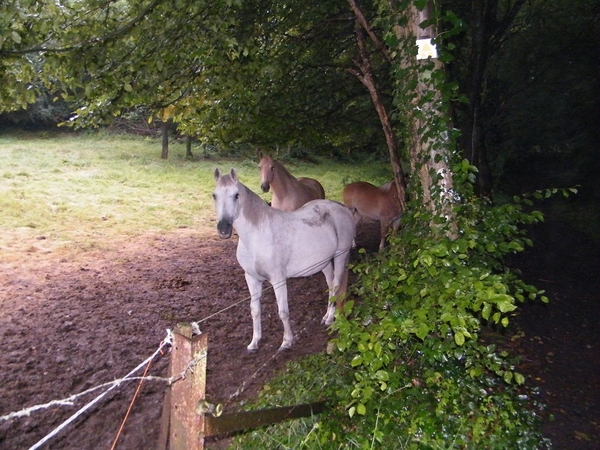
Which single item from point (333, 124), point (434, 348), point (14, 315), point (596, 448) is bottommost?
point (14, 315)

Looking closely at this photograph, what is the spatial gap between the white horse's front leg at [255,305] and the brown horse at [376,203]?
162 inches

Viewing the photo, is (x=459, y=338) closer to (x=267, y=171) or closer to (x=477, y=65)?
(x=267, y=171)

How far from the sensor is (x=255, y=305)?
4.81 metres

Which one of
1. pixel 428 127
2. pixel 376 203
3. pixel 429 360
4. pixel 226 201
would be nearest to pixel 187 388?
pixel 429 360

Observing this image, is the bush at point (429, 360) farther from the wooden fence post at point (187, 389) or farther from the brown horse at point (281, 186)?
the brown horse at point (281, 186)

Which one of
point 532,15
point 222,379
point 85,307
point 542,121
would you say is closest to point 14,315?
point 85,307

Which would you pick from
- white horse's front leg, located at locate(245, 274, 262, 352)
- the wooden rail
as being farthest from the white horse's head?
the wooden rail

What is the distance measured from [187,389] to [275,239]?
2723 mm

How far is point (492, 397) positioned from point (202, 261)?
584 centimetres

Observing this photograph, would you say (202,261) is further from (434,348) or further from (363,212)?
(434,348)

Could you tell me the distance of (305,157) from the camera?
841 inches

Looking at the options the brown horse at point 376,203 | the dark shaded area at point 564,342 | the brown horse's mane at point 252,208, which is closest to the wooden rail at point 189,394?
the brown horse's mane at point 252,208

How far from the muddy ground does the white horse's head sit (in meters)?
0.79

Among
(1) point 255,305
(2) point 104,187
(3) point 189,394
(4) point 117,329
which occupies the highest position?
(3) point 189,394
